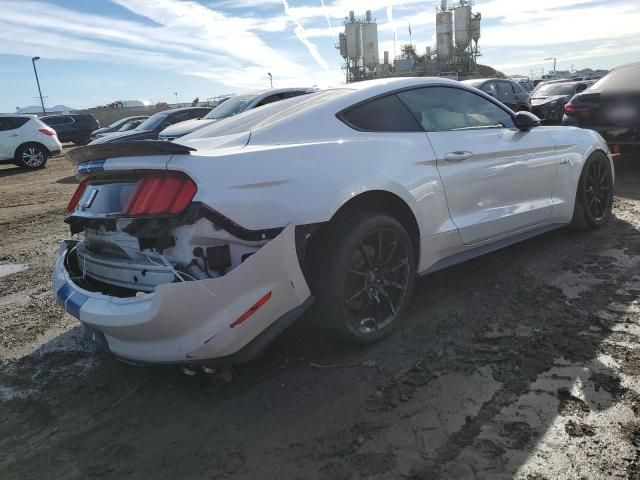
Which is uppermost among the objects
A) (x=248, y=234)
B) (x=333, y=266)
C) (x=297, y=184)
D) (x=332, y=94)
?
(x=332, y=94)

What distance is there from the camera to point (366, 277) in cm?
314

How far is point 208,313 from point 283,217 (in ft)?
1.99

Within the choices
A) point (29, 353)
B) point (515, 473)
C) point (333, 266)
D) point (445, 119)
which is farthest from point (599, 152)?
point (29, 353)

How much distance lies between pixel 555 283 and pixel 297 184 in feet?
7.71

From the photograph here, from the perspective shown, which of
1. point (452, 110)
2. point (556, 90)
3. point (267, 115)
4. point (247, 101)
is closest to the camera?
point (267, 115)

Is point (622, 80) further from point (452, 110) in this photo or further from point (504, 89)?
point (504, 89)

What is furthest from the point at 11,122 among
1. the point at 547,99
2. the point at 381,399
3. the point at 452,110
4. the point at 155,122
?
the point at 381,399

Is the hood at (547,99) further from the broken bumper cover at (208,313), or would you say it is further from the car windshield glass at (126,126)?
the broken bumper cover at (208,313)

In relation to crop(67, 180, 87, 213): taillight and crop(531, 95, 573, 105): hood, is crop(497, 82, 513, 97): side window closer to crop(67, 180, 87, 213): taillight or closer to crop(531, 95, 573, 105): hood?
crop(531, 95, 573, 105): hood

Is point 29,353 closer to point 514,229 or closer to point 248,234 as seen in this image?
point 248,234

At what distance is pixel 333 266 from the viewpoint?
9.45 ft

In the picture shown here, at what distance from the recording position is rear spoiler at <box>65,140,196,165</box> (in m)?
2.60

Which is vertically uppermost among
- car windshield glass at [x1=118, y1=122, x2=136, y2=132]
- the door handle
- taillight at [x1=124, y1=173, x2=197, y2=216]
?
taillight at [x1=124, y1=173, x2=197, y2=216]

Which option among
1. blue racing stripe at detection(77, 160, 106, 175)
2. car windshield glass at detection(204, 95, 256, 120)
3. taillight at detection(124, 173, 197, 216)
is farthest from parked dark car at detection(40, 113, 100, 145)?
taillight at detection(124, 173, 197, 216)
